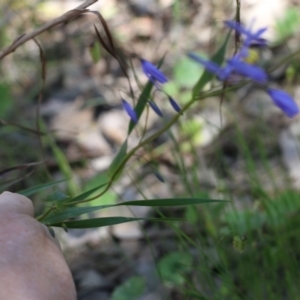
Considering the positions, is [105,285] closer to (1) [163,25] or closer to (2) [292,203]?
(2) [292,203]

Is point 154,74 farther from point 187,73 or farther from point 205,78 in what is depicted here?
point 187,73

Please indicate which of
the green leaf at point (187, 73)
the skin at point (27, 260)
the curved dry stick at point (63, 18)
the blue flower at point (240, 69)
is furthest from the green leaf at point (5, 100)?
the blue flower at point (240, 69)

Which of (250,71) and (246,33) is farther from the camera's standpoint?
(246,33)

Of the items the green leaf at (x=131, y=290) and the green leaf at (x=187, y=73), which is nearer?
the green leaf at (x=131, y=290)

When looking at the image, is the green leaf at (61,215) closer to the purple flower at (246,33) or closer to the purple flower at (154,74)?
the purple flower at (154,74)

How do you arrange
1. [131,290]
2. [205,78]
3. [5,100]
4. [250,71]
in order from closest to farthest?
1. [250,71]
2. [205,78]
3. [131,290]
4. [5,100]

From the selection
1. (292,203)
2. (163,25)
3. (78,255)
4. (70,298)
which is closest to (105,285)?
(78,255)

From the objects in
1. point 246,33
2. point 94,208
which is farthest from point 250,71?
point 94,208
